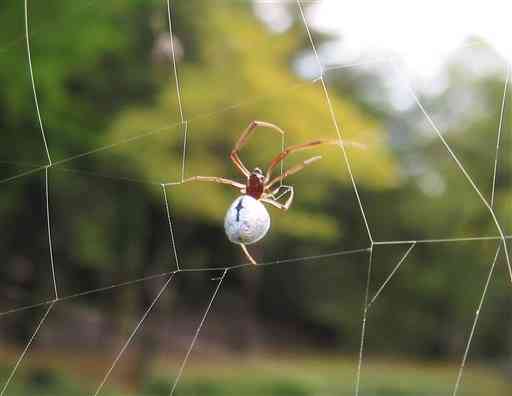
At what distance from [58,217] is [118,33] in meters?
4.32

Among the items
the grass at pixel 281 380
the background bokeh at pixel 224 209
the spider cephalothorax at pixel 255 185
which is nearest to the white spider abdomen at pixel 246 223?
the spider cephalothorax at pixel 255 185

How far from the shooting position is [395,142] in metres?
13.9

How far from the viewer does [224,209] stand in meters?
9.22

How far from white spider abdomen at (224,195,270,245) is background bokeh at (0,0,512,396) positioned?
2720 millimetres

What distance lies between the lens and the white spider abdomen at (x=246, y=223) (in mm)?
1814

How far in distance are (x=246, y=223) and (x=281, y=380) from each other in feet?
30.7

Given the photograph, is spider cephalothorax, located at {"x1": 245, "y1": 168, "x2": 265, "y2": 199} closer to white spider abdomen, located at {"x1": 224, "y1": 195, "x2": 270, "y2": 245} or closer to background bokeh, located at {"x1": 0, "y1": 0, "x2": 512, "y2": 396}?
white spider abdomen, located at {"x1": 224, "y1": 195, "x2": 270, "y2": 245}

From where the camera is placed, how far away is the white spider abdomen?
1.81 m

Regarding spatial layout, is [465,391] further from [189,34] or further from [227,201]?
[189,34]

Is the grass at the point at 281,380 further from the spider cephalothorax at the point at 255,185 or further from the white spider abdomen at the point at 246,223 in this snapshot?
the white spider abdomen at the point at 246,223

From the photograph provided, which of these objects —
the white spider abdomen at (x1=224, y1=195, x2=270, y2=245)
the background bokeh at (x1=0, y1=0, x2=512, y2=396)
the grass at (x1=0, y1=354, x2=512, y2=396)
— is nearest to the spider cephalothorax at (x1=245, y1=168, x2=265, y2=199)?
the white spider abdomen at (x1=224, y1=195, x2=270, y2=245)

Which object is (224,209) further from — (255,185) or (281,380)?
(255,185)

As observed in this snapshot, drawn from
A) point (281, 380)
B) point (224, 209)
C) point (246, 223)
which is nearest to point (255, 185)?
point (246, 223)

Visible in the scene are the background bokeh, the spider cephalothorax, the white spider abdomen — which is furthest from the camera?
the background bokeh
